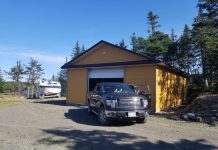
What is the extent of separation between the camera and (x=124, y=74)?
23219 mm

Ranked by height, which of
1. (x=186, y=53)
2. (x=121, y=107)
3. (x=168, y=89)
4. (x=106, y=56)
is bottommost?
(x=121, y=107)

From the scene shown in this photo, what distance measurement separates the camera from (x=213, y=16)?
25469 millimetres

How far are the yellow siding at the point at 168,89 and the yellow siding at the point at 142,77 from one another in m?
0.37

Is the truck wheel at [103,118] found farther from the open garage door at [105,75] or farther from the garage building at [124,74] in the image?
the open garage door at [105,75]

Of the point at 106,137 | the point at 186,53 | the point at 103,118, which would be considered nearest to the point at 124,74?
the point at 103,118

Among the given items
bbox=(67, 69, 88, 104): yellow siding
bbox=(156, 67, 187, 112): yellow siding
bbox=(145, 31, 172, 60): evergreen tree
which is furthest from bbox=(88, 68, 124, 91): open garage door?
bbox=(145, 31, 172, 60): evergreen tree

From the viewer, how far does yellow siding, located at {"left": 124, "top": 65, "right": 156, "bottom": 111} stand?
21266 millimetres

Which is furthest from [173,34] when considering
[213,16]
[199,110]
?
[199,110]

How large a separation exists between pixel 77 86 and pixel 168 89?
321 inches

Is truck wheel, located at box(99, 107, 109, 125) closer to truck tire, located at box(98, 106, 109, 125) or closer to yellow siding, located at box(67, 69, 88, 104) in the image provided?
truck tire, located at box(98, 106, 109, 125)

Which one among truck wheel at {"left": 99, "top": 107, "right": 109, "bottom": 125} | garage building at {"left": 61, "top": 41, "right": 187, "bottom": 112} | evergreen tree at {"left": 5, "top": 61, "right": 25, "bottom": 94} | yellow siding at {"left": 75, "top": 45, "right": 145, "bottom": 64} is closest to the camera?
Answer: truck wheel at {"left": 99, "top": 107, "right": 109, "bottom": 125}

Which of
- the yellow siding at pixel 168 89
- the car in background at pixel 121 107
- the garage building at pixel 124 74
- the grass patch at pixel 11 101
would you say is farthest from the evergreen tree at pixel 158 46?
the car in background at pixel 121 107

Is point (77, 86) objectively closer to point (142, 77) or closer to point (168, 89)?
point (142, 77)

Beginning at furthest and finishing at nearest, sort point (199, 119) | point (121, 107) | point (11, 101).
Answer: point (11, 101) < point (199, 119) < point (121, 107)
